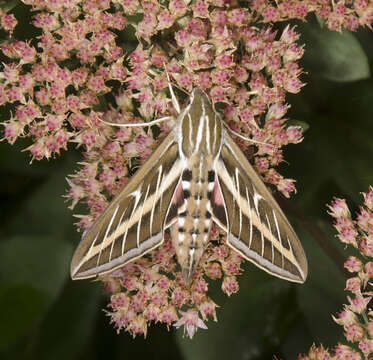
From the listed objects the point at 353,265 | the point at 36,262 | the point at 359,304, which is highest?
the point at 353,265

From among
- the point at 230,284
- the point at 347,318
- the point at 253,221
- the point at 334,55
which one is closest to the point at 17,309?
the point at 230,284

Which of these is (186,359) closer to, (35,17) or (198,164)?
(198,164)

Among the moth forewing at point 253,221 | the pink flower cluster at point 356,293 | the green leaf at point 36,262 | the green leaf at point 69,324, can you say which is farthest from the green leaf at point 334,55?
the green leaf at point 69,324

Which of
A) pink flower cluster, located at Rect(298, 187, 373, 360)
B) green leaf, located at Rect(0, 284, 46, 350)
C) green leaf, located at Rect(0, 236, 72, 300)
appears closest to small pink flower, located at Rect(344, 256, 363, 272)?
pink flower cluster, located at Rect(298, 187, 373, 360)

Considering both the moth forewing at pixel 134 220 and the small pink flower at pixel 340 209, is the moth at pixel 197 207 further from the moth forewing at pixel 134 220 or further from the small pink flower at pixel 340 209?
the small pink flower at pixel 340 209

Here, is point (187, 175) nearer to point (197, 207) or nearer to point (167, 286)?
point (197, 207)
